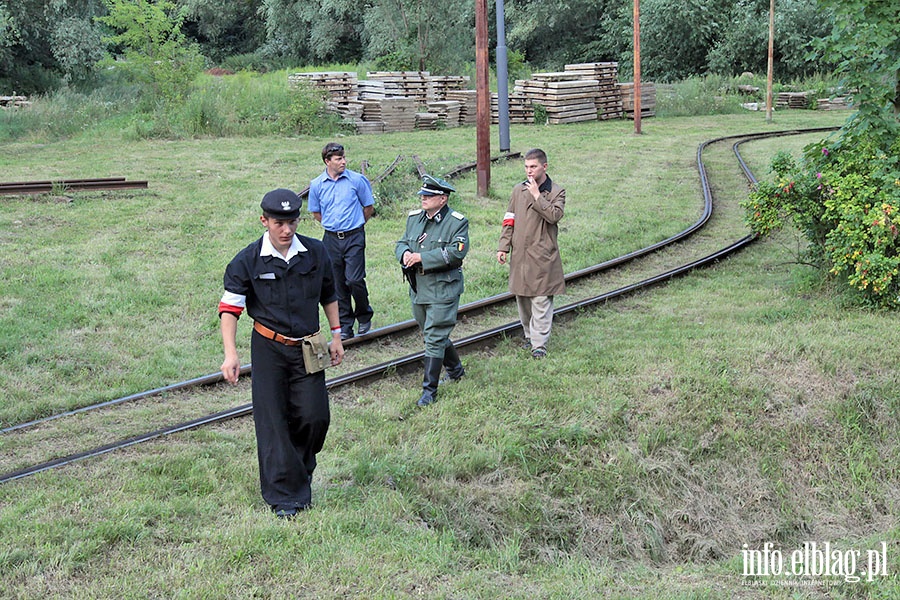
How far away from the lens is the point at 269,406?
5723 mm

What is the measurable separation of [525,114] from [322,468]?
92.1ft

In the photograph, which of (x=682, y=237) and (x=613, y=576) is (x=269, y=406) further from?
(x=682, y=237)

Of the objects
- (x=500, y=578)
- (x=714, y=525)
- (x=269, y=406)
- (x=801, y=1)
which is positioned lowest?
(x=714, y=525)

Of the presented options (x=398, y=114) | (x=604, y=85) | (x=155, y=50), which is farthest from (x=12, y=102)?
(x=604, y=85)

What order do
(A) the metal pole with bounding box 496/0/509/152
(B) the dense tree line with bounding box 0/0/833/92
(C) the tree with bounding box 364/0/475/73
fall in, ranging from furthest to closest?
(C) the tree with bounding box 364/0/475/73
(B) the dense tree line with bounding box 0/0/833/92
(A) the metal pole with bounding box 496/0/509/152

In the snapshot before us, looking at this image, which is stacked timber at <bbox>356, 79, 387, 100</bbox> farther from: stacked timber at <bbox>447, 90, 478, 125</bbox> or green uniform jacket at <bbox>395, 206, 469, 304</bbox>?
green uniform jacket at <bbox>395, 206, 469, 304</bbox>

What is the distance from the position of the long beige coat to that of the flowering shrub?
144 inches

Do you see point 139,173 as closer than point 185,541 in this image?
No

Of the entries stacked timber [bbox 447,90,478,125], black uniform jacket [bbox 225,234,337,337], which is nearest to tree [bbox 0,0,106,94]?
stacked timber [bbox 447,90,478,125]

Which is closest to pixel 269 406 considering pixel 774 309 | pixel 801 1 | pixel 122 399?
pixel 122 399

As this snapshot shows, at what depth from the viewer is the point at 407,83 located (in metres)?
31.4

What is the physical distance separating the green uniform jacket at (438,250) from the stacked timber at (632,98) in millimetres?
28570

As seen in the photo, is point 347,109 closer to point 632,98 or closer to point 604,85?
point 604,85

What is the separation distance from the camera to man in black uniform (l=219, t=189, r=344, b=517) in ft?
18.2
